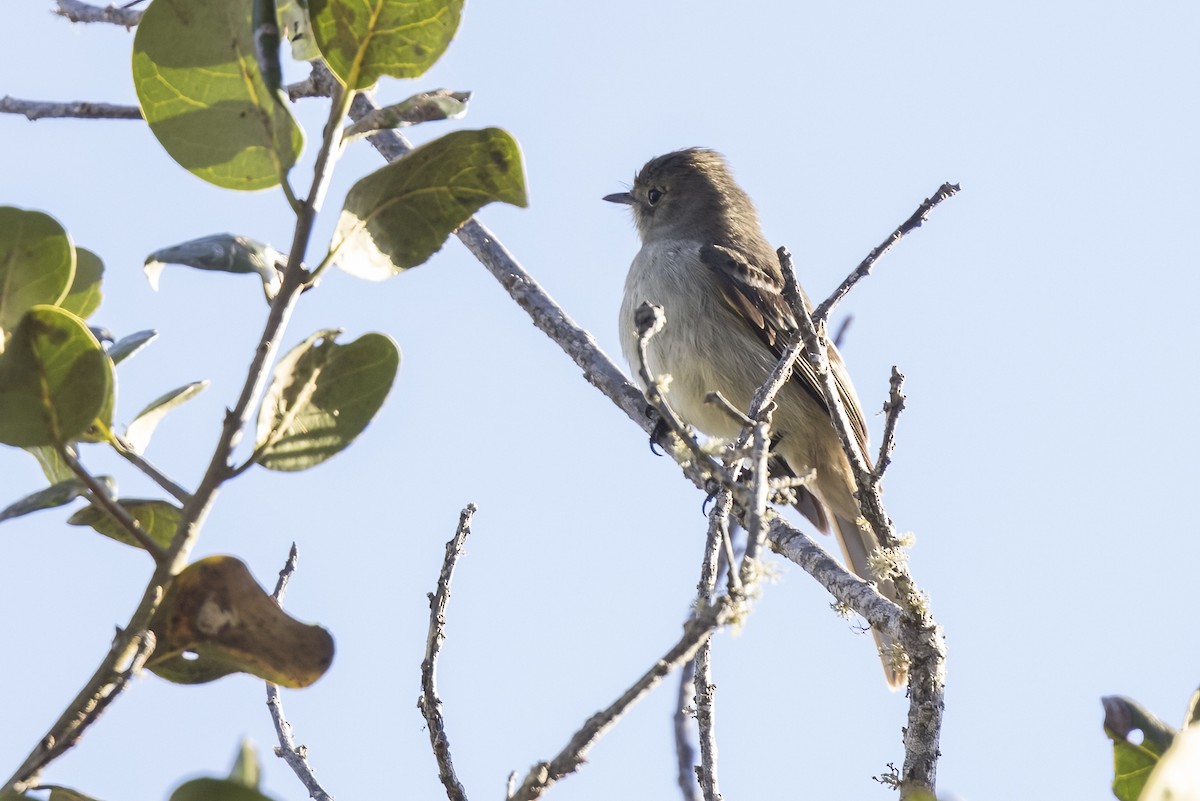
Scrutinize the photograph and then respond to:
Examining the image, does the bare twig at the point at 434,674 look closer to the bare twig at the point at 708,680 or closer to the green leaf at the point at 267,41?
the bare twig at the point at 708,680

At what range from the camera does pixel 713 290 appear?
21.8ft

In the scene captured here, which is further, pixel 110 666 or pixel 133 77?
pixel 133 77

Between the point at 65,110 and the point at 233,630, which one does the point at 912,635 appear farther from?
the point at 65,110

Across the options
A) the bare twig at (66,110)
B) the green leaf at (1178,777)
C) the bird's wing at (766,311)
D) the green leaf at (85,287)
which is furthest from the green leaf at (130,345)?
the bird's wing at (766,311)

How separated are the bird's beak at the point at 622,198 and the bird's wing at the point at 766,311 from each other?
1.12m

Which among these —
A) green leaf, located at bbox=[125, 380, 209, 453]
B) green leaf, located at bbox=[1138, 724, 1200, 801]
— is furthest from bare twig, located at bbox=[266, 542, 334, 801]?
green leaf, located at bbox=[1138, 724, 1200, 801]

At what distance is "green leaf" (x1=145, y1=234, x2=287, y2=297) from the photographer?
151 centimetres

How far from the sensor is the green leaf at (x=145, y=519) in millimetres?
1547

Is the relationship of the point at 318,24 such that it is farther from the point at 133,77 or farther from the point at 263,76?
the point at 133,77

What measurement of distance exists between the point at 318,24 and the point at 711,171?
663 centimetres

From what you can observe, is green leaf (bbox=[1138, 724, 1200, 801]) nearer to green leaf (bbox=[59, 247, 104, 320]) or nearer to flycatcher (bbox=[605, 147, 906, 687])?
green leaf (bbox=[59, 247, 104, 320])

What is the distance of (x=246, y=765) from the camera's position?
1208 millimetres

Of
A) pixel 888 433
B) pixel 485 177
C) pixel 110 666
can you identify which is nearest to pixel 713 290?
pixel 888 433

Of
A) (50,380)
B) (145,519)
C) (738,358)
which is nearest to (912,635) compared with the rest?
(145,519)
